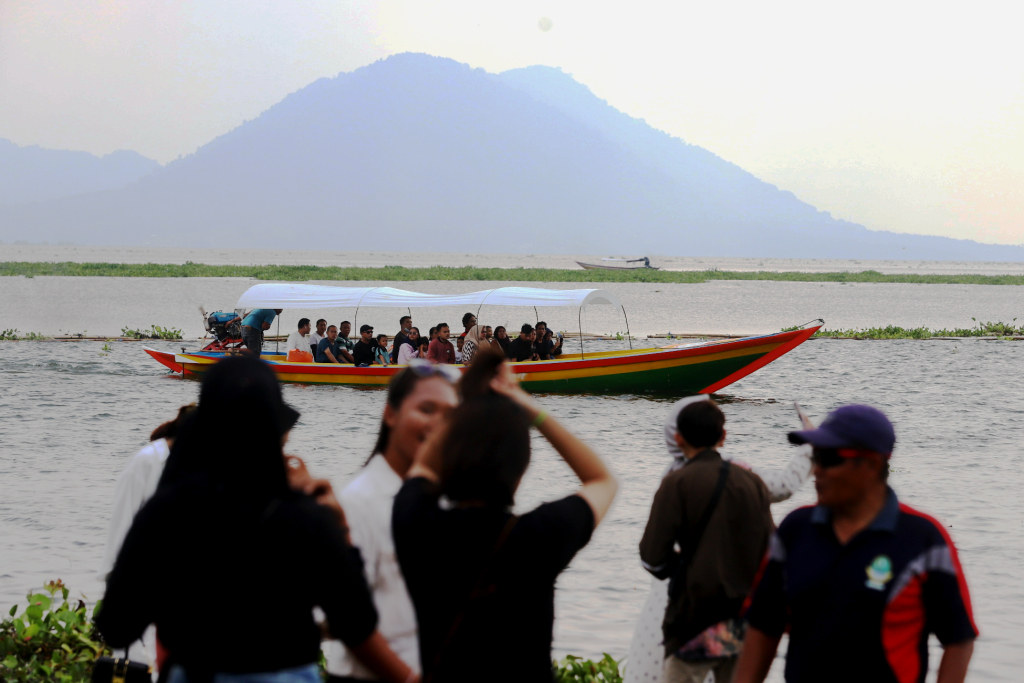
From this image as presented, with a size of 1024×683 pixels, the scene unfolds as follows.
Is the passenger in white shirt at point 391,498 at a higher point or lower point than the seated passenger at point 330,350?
higher


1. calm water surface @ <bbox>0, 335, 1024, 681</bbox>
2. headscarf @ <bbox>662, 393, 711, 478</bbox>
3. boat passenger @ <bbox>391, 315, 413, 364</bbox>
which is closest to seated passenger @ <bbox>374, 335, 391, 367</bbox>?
boat passenger @ <bbox>391, 315, 413, 364</bbox>

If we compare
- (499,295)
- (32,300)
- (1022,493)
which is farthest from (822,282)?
(1022,493)

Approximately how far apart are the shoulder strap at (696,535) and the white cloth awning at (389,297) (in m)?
13.3

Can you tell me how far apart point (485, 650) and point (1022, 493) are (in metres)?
9.58

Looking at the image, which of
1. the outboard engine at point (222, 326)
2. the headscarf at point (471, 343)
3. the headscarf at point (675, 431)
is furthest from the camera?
the outboard engine at point (222, 326)

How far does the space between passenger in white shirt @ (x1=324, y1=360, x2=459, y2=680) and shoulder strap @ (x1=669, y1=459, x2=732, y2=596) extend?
4.57 ft

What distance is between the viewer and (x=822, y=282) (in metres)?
73.8

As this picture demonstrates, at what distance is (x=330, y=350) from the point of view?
1805cm

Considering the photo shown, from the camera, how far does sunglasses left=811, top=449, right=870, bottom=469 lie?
Answer: 8.14 ft

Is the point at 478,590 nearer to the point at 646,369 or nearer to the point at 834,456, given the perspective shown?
the point at 834,456

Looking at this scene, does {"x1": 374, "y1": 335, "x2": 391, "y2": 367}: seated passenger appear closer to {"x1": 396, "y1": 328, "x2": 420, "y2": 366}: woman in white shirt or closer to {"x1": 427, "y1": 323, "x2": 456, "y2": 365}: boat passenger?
{"x1": 396, "y1": 328, "x2": 420, "y2": 366}: woman in white shirt

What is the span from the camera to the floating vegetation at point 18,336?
25812mm

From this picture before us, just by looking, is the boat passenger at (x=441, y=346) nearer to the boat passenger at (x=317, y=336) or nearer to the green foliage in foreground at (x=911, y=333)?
the boat passenger at (x=317, y=336)

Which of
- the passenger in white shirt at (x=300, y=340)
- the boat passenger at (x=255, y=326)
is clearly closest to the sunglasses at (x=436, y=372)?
the boat passenger at (x=255, y=326)
